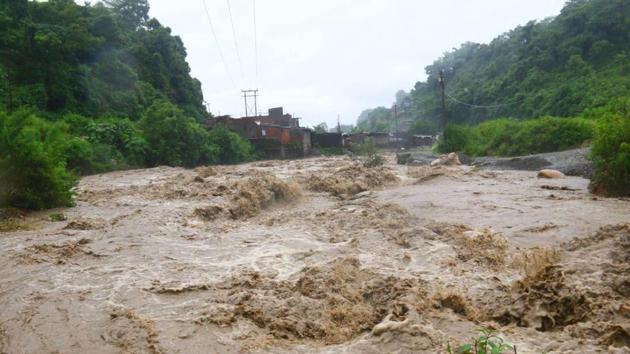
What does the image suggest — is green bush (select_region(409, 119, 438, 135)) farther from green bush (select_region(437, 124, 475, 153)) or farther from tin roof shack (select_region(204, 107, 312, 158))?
green bush (select_region(437, 124, 475, 153))

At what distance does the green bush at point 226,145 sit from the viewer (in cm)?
3512

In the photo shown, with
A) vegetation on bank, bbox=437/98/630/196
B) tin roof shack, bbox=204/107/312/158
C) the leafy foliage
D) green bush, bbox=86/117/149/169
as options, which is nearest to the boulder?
vegetation on bank, bbox=437/98/630/196

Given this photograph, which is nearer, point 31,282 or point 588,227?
point 31,282

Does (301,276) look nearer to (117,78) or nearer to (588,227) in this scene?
(588,227)

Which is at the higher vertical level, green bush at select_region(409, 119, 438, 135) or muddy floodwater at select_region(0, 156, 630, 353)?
green bush at select_region(409, 119, 438, 135)

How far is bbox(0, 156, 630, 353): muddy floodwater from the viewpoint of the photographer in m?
4.57

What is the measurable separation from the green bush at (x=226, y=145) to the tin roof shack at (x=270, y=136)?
221 inches

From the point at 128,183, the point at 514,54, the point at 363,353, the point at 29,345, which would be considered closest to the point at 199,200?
the point at 128,183

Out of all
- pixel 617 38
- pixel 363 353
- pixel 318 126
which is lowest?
pixel 363 353

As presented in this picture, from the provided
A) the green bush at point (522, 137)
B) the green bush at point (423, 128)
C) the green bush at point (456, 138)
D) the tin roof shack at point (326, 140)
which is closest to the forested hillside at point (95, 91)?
the tin roof shack at point (326, 140)

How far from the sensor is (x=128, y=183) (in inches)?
740

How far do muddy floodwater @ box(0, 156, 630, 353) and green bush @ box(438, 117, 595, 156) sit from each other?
540 inches

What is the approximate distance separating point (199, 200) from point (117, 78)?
27.3 meters

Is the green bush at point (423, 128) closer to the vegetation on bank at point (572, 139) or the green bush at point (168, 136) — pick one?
the vegetation on bank at point (572, 139)
